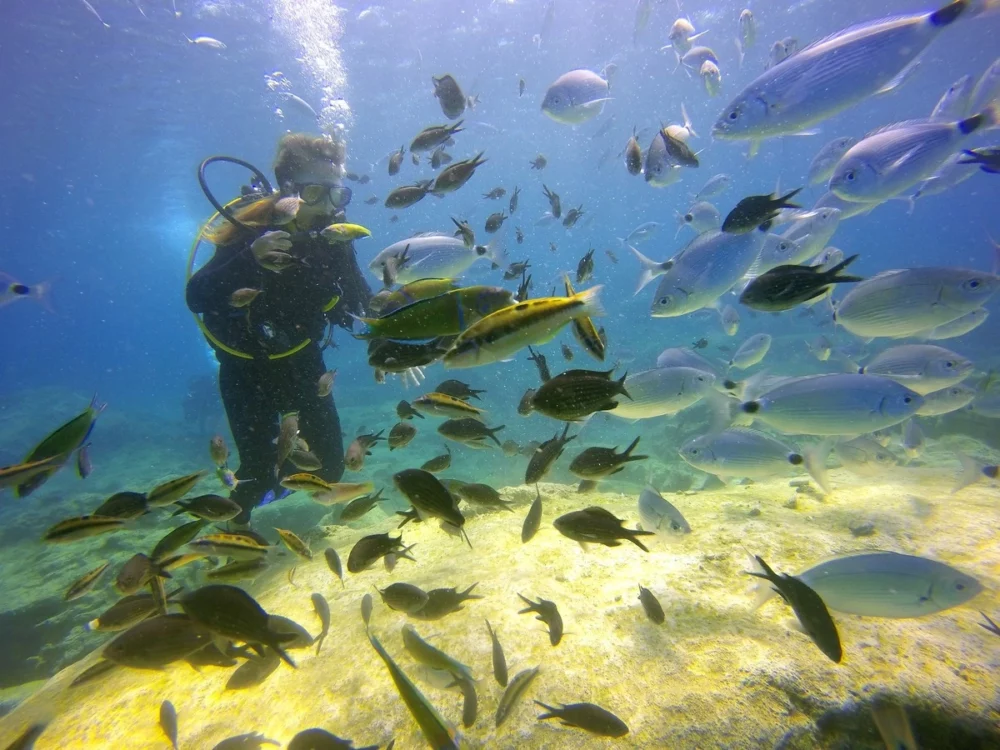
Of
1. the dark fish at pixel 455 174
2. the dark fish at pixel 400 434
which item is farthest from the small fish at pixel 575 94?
the dark fish at pixel 400 434

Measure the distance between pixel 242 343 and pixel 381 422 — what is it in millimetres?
12537

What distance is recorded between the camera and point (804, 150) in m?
58.0

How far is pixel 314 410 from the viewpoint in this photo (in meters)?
5.09

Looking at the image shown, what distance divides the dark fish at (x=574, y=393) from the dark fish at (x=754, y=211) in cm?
149

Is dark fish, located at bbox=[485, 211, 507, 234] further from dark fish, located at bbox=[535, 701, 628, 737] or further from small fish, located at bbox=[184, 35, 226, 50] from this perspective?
small fish, located at bbox=[184, 35, 226, 50]

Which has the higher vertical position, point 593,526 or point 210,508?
point 210,508

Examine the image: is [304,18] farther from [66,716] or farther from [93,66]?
[66,716]

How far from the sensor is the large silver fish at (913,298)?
2877mm

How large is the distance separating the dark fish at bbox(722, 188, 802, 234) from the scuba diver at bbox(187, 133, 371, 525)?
3403mm

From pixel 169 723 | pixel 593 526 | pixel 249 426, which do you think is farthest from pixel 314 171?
pixel 169 723

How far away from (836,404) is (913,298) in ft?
3.19

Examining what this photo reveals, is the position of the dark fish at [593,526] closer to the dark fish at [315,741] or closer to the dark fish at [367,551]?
the dark fish at [367,551]

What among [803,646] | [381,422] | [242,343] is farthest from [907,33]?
[381,422]

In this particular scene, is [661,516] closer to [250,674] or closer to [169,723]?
[250,674]
